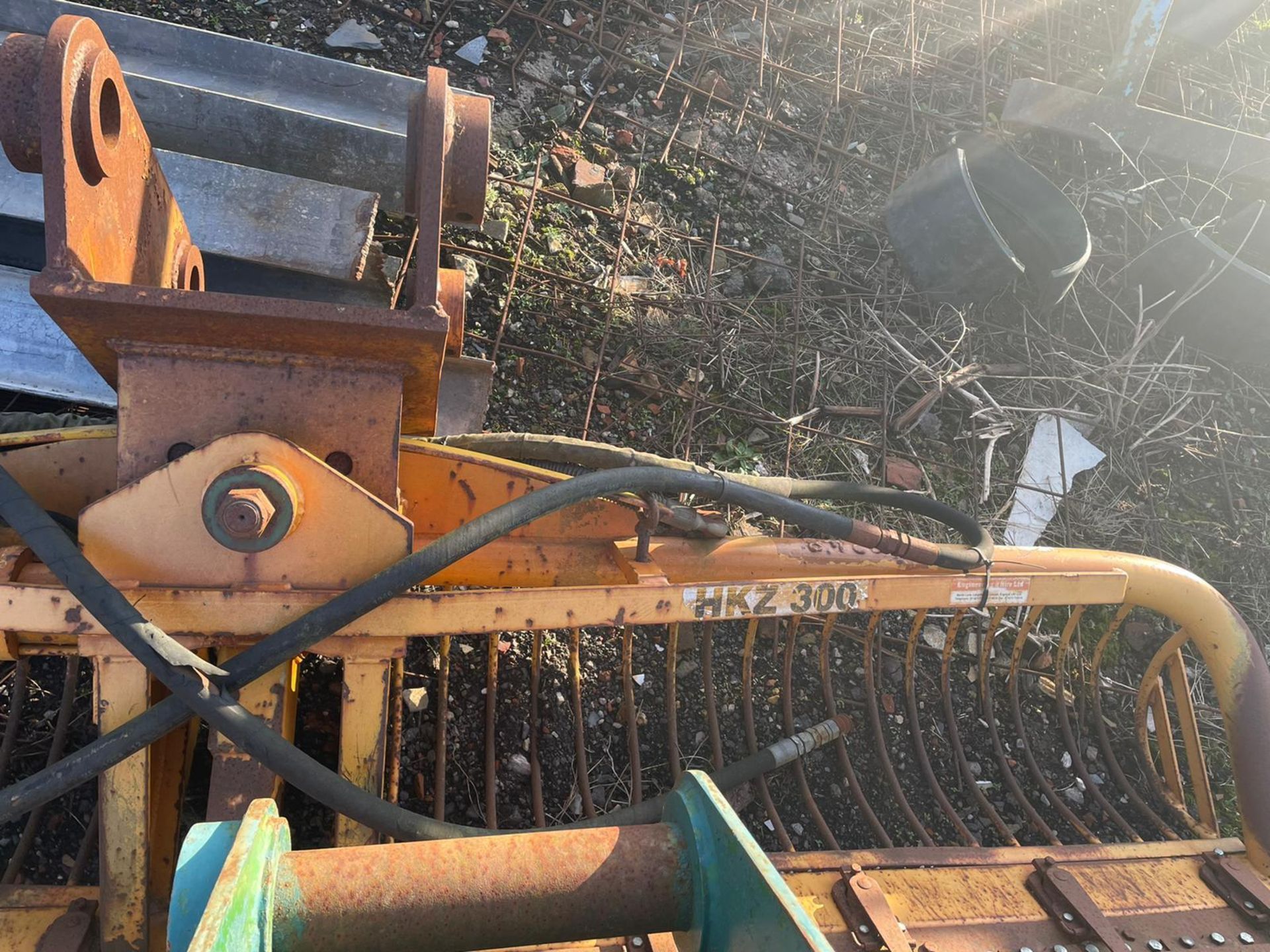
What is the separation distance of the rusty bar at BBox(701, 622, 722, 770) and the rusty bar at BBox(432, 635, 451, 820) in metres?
0.84

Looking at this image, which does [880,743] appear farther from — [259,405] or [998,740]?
[259,405]

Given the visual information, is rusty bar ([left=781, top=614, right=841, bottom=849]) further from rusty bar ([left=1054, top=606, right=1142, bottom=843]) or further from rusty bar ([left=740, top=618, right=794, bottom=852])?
rusty bar ([left=1054, top=606, right=1142, bottom=843])

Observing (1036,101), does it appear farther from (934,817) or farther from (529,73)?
(934,817)

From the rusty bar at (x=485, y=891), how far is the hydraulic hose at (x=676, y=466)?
1.05m

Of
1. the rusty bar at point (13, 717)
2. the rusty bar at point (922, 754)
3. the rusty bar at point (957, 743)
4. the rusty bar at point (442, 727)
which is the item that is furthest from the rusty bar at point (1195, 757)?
the rusty bar at point (13, 717)

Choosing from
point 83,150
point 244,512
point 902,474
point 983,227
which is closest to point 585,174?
point 983,227

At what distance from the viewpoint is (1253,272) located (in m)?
4.18

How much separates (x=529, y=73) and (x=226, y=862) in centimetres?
393

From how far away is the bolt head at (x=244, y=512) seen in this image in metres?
1.42

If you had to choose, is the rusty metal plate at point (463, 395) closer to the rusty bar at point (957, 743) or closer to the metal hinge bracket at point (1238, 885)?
the rusty bar at point (957, 743)

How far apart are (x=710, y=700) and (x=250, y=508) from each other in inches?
66.2

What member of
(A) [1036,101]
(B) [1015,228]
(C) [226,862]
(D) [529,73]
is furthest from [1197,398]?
(C) [226,862]

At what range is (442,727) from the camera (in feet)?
7.72

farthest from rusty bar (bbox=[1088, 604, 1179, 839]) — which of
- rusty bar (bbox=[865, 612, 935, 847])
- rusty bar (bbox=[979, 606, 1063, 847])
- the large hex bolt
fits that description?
the large hex bolt
